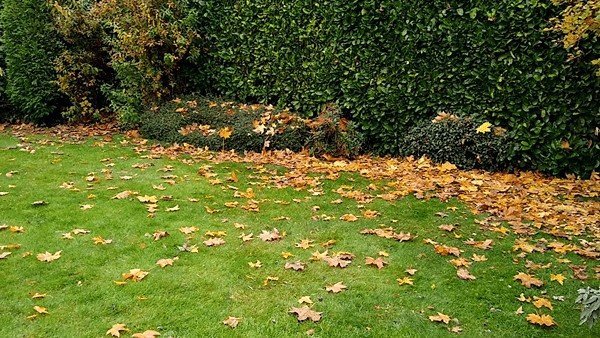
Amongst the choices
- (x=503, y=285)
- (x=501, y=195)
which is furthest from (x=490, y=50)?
(x=503, y=285)

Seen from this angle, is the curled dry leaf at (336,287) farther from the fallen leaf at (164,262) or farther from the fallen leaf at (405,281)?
the fallen leaf at (164,262)

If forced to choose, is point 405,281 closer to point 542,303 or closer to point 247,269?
point 542,303

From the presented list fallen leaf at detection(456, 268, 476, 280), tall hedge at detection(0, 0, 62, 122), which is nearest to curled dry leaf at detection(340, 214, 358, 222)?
fallen leaf at detection(456, 268, 476, 280)

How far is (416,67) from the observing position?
8.22 m

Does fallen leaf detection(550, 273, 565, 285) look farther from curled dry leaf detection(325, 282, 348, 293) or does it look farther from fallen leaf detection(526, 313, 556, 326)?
curled dry leaf detection(325, 282, 348, 293)

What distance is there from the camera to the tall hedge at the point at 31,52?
10.8 metres

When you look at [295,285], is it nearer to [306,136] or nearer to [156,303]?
[156,303]

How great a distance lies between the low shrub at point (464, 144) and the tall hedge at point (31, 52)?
7674 millimetres

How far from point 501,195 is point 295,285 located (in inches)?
127

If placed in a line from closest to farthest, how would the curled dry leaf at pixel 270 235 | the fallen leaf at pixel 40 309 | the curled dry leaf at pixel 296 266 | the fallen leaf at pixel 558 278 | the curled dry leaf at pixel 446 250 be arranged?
the fallen leaf at pixel 40 309 < the fallen leaf at pixel 558 278 < the curled dry leaf at pixel 296 266 < the curled dry leaf at pixel 446 250 < the curled dry leaf at pixel 270 235

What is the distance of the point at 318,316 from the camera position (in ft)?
12.2

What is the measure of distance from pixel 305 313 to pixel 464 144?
468cm

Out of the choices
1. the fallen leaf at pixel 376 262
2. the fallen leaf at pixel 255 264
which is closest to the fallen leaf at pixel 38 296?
the fallen leaf at pixel 255 264

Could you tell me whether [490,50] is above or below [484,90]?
above
